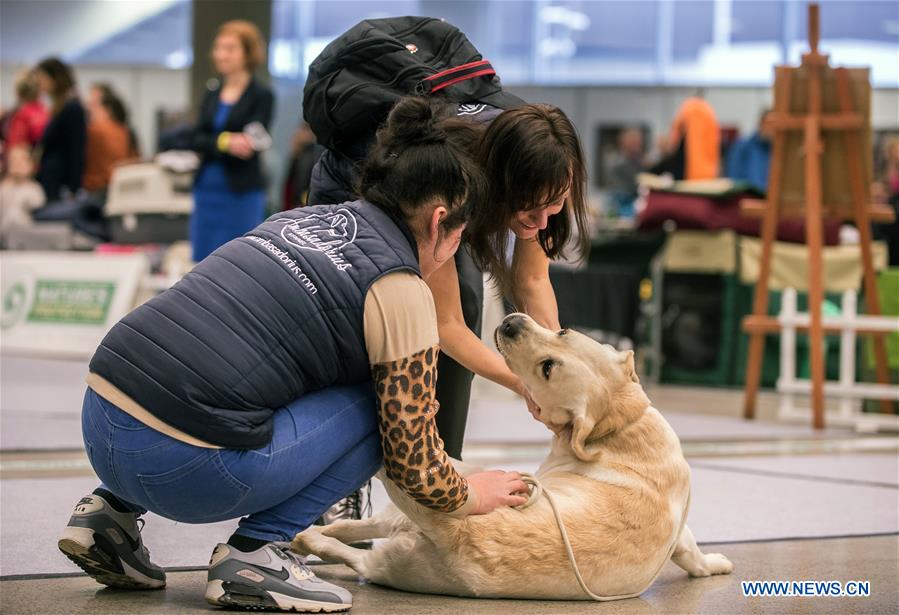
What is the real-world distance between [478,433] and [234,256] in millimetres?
3016

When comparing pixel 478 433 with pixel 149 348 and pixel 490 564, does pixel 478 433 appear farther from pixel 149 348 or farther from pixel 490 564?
pixel 149 348

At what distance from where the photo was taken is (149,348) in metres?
2.05

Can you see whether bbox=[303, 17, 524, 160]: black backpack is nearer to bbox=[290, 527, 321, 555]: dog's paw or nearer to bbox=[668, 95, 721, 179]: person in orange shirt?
bbox=[290, 527, 321, 555]: dog's paw

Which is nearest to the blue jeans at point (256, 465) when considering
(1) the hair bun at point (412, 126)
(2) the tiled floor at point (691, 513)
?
(2) the tiled floor at point (691, 513)

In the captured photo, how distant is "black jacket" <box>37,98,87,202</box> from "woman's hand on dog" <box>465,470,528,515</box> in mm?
7670

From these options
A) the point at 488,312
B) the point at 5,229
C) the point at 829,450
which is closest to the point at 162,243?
the point at 5,229

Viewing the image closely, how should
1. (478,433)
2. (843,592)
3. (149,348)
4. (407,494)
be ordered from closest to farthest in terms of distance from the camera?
(149,348) < (407,494) < (843,592) < (478,433)

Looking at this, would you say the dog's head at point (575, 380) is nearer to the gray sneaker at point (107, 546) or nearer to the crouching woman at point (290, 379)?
the crouching woman at point (290, 379)

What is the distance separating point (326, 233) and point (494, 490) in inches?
23.7

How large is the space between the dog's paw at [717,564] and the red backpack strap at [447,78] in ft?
4.06

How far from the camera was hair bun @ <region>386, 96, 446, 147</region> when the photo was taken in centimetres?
216

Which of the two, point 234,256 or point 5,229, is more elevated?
point 234,256

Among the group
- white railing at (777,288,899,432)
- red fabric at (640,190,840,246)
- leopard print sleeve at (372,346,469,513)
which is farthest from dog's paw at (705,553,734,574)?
red fabric at (640,190,840,246)

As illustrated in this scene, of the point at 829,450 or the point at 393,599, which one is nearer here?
the point at 393,599
